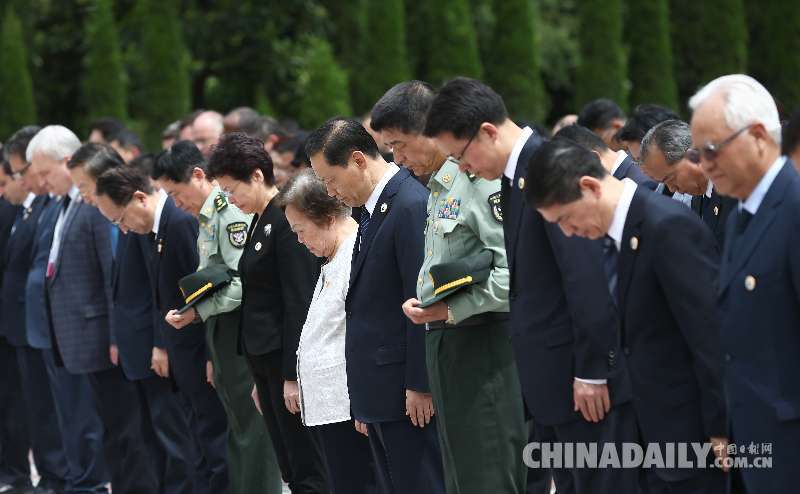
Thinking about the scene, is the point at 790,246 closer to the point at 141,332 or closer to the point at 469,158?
the point at 469,158

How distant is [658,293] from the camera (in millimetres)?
3959

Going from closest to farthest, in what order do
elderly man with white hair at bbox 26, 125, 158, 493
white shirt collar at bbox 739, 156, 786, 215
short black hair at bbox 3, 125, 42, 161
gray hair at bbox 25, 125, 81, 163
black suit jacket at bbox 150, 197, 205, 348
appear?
white shirt collar at bbox 739, 156, 786, 215 → black suit jacket at bbox 150, 197, 205, 348 → elderly man with white hair at bbox 26, 125, 158, 493 → gray hair at bbox 25, 125, 81, 163 → short black hair at bbox 3, 125, 42, 161

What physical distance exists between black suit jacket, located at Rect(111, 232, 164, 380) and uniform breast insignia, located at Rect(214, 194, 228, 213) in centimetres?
74

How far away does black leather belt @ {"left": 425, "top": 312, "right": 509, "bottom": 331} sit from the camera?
4.98m

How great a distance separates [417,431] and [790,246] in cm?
212

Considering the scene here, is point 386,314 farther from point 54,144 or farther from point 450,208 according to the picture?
point 54,144

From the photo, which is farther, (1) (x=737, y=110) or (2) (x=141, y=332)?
(2) (x=141, y=332)

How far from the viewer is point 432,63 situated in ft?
72.9

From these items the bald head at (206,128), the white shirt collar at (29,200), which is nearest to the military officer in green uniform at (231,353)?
the white shirt collar at (29,200)

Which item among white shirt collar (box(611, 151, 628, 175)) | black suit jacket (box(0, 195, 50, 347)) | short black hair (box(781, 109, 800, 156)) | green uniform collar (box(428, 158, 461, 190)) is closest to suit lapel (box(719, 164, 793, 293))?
short black hair (box(781, 109, 800, 156))

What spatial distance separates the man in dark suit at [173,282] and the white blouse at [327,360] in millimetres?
1410

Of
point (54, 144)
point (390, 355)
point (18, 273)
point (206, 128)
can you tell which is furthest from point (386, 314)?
point (206, 128)

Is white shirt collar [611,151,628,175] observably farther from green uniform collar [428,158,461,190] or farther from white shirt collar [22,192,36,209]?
white shirt collar [22,192,36,209]

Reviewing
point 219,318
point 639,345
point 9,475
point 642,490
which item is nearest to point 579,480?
point 642,490
